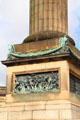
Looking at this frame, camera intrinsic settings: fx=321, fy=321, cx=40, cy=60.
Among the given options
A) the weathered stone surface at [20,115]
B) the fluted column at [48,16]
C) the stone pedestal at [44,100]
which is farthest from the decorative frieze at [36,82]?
the fluted column at [48,16]

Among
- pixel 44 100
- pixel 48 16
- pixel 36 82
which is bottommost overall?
pixel 44 100

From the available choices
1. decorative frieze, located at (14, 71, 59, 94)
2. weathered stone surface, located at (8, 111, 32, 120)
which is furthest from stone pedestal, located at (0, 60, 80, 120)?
decorative frieze, located at (14, 71, 59, 94)

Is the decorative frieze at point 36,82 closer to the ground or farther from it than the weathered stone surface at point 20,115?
farther from it

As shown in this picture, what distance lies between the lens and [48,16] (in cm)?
1614

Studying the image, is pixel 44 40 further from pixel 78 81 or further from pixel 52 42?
pixel 78 81

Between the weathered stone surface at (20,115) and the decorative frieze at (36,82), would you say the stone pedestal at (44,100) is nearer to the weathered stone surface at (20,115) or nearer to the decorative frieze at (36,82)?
the weathered stone surface at (20,115)

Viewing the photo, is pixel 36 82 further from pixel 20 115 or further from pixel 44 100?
pixel 20 115

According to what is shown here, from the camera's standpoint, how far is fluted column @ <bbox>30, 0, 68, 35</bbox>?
1612 cm

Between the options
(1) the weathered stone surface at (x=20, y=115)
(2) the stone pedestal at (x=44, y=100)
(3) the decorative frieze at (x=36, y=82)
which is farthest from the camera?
(3) the decorative frieze at (x=36, y=82)

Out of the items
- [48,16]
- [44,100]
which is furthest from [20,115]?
[48,16]

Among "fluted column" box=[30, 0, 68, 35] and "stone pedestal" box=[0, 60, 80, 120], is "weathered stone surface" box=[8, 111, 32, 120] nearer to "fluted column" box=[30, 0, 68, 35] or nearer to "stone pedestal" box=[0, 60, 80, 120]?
"stone pedestal" box=[0, 60, 80, 120]

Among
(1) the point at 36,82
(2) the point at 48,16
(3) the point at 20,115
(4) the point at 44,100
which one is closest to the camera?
(4) the point at 44,100

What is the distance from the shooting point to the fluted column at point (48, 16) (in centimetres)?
1612

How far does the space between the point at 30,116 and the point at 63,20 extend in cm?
523
